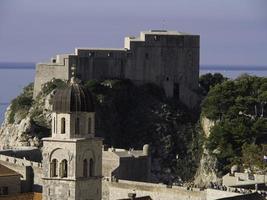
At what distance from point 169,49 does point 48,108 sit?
11931 mm

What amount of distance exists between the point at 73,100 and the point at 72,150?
1.54 meters

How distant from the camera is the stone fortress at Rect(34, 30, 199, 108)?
3027 inches

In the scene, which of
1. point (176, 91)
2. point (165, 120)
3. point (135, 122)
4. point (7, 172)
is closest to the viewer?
point (7, 172)

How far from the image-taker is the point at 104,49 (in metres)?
79.8

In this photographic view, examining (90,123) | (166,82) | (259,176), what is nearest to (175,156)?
(166,82)

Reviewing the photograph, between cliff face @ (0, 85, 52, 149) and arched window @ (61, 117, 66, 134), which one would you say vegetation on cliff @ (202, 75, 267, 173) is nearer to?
cliff face @ (0, 85, 52, 149)

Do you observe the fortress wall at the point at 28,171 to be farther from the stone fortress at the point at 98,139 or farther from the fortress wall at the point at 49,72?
the fortress wall at the point at 49,72

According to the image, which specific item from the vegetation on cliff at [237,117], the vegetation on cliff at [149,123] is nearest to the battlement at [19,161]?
the vegetation on cliff at [237,117]

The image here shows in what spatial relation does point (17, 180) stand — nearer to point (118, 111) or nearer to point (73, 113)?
point (73, 113)

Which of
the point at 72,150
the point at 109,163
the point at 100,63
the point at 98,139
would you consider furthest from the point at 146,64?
the point at 72,150

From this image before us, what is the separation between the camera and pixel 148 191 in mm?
46875

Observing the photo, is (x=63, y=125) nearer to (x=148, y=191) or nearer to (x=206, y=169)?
(x=148, y=191)

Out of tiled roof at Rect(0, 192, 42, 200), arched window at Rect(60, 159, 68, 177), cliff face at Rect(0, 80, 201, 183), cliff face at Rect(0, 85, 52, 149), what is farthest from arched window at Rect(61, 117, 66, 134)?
cliff face at Rect(0, 80, 201, 183)

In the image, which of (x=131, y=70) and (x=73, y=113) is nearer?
(x=73, y=113)
